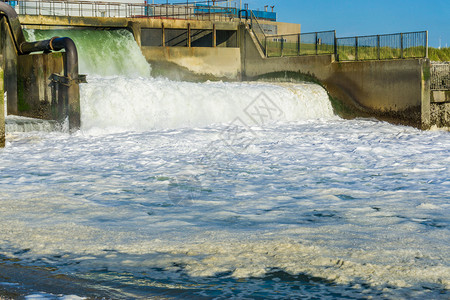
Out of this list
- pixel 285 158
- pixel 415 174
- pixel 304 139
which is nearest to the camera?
pixel 415 174

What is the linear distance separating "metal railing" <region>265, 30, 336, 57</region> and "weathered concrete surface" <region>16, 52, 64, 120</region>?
1253cm

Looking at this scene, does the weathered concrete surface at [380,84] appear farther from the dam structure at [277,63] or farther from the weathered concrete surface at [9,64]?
the weathered concrete surface at [9,64]

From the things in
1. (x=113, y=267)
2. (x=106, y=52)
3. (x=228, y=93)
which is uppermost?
(x=106, y=52)

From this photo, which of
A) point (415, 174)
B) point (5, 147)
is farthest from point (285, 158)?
point (5, 147)

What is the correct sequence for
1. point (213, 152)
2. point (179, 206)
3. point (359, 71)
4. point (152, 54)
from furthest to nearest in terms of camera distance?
1. point (152, 54)
2. point (359, 71)
3. point (213, 152)
4. point (179, 206)

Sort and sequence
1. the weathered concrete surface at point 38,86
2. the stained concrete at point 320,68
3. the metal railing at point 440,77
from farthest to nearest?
the metal railing at point 440,77 → the stained concrete at point 320,68 → the weathered concrete surface at point 38,86

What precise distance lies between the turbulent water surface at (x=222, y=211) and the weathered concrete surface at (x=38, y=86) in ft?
3.44

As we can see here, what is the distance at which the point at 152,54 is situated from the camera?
29656 millimetres

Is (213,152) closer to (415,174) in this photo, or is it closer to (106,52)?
(415,174)

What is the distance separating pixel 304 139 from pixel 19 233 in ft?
38.4

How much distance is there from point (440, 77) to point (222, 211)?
55.9 ft

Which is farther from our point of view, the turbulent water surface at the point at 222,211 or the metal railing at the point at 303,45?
the metal railing at the point at 303,45

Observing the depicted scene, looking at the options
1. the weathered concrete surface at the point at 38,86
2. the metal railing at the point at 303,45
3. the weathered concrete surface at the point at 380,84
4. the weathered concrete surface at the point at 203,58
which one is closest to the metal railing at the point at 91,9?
the weathered concrete surface at the point at 203,58

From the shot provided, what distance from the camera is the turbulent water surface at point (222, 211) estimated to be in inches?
219
